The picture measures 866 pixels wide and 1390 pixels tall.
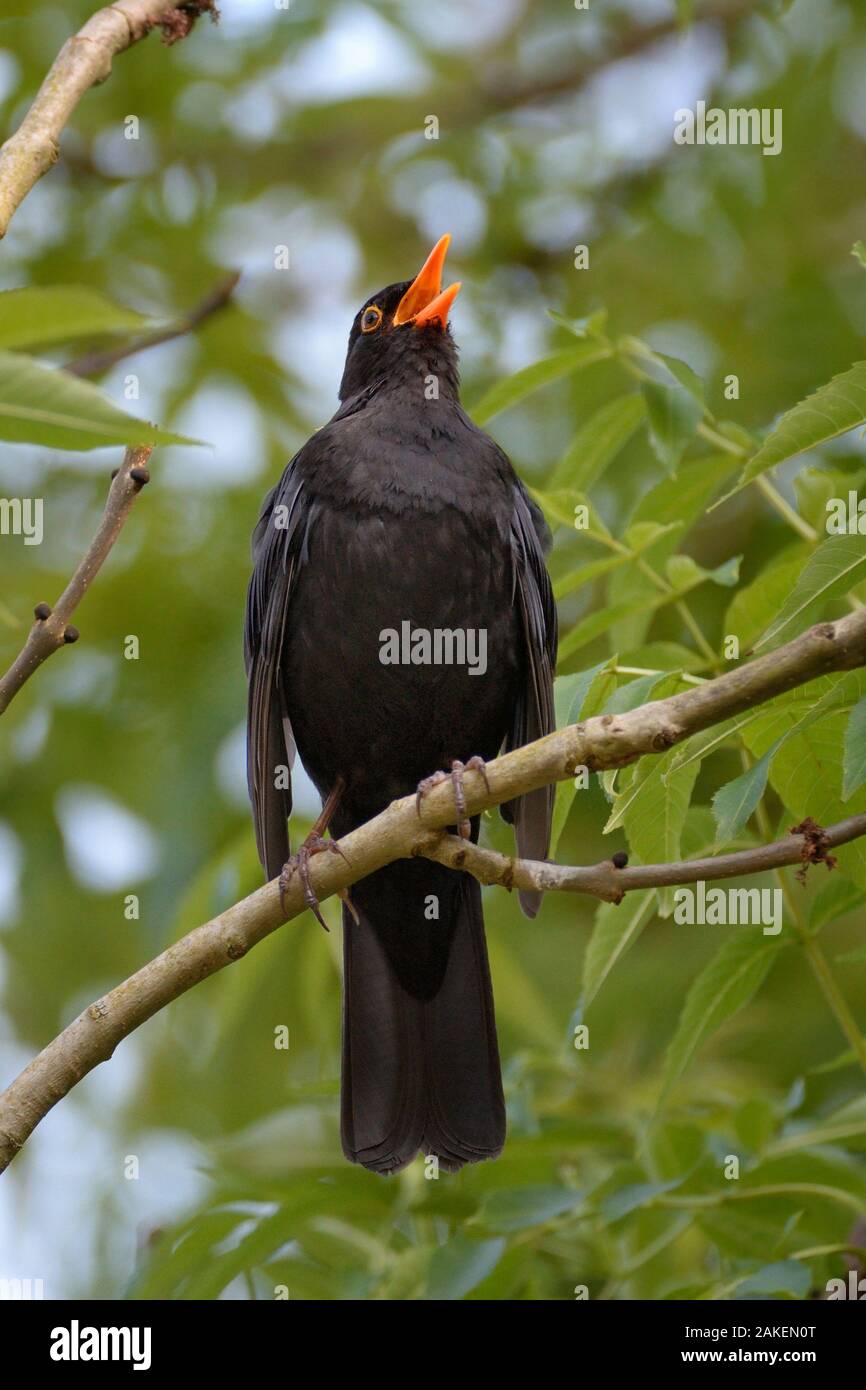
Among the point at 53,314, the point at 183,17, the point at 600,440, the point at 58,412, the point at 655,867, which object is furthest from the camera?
the point at 600,440

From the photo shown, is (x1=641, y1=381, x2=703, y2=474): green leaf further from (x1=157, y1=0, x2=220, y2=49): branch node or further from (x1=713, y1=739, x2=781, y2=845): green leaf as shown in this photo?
(x1=157, y1=0, x2=220, y2=49): branch node

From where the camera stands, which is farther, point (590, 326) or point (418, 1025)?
point (418, 1025)

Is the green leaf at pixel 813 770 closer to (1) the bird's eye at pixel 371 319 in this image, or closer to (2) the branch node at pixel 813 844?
(2) the branch node at pixel 813 844

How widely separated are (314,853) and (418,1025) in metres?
0.71

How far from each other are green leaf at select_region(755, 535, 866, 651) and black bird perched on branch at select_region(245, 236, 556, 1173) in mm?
1540

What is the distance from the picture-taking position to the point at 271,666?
13.5ft

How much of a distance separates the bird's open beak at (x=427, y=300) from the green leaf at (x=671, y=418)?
4.56ft

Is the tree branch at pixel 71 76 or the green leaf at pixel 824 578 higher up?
the tree branch at pixel 71 76

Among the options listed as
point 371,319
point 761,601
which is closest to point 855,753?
point 761,601

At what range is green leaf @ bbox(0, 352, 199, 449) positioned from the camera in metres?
1.74

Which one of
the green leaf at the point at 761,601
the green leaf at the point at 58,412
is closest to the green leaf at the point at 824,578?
the green leaf at the point at 761,601

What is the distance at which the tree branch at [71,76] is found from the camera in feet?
9.16

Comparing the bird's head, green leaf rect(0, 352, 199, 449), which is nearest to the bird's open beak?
the bird's head

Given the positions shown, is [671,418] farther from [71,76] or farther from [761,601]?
[71,76]
